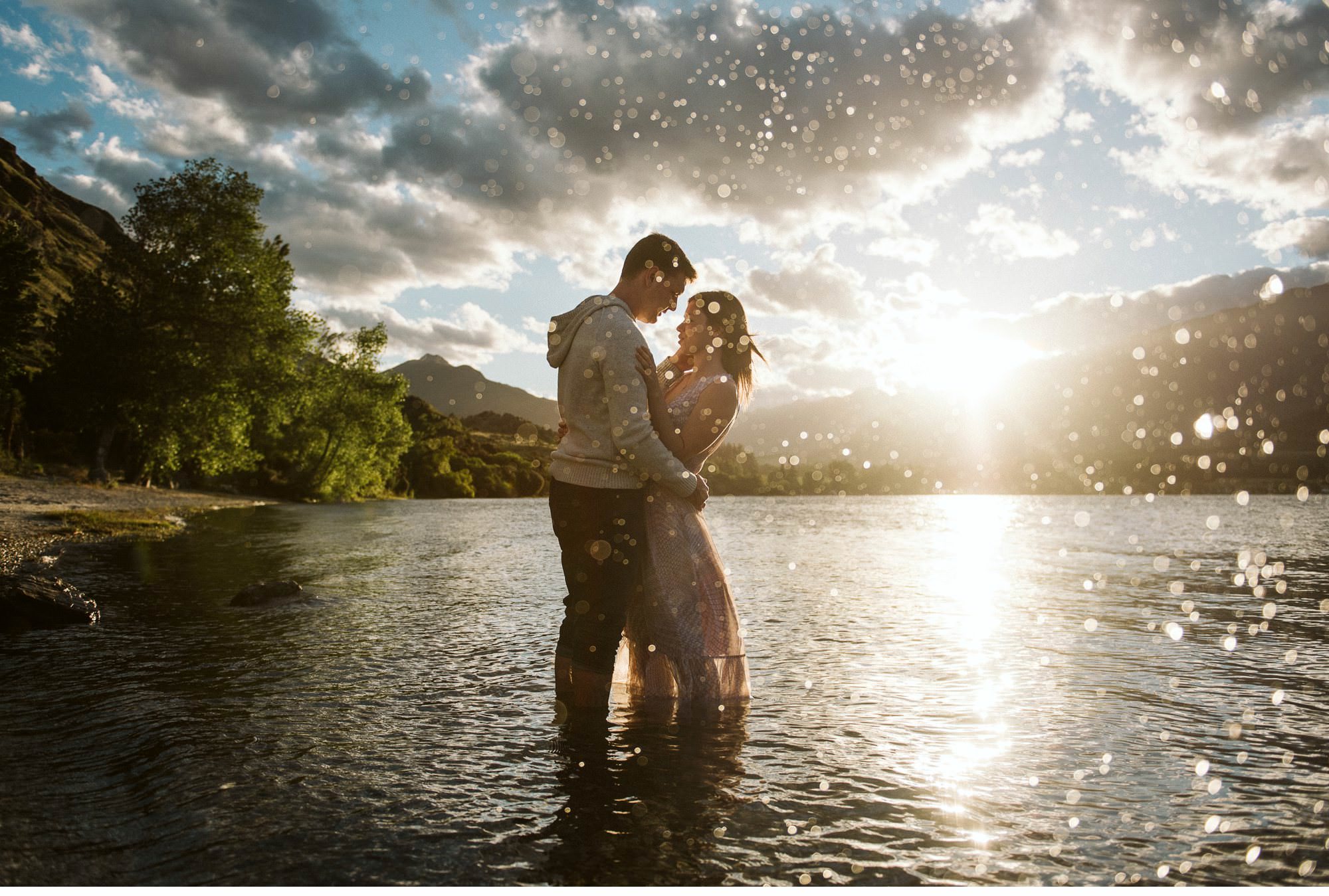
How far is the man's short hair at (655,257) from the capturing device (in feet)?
18.3

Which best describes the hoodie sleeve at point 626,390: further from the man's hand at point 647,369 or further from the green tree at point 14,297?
the green tree at point 14,297

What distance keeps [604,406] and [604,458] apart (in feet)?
1.19

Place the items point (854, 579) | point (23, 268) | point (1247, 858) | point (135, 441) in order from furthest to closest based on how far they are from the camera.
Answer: point (135, 441), point (23, 268), point (854, 579), point (1247, 858)

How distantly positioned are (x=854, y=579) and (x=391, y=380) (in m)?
68.1

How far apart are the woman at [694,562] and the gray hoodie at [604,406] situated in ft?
1.53

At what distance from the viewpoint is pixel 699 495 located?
237 inches

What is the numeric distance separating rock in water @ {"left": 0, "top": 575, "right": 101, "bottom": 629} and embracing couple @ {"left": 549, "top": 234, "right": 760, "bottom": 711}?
798 centimetres

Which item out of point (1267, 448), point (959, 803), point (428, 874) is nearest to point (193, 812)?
point (428, 874)

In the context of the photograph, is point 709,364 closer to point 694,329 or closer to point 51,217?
point 694,329

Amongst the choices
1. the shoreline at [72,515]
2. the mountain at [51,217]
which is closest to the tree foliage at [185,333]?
the shoreline at [72,515]

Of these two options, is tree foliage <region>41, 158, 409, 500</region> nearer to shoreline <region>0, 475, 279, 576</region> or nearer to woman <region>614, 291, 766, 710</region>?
shoreline <region>0, 475, 279, 576</region>

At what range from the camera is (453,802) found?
4.50 meters

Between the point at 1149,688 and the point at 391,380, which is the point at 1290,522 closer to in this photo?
the point at 1149,688

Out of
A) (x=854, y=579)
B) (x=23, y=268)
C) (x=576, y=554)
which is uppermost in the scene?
(x=23, y=268)
